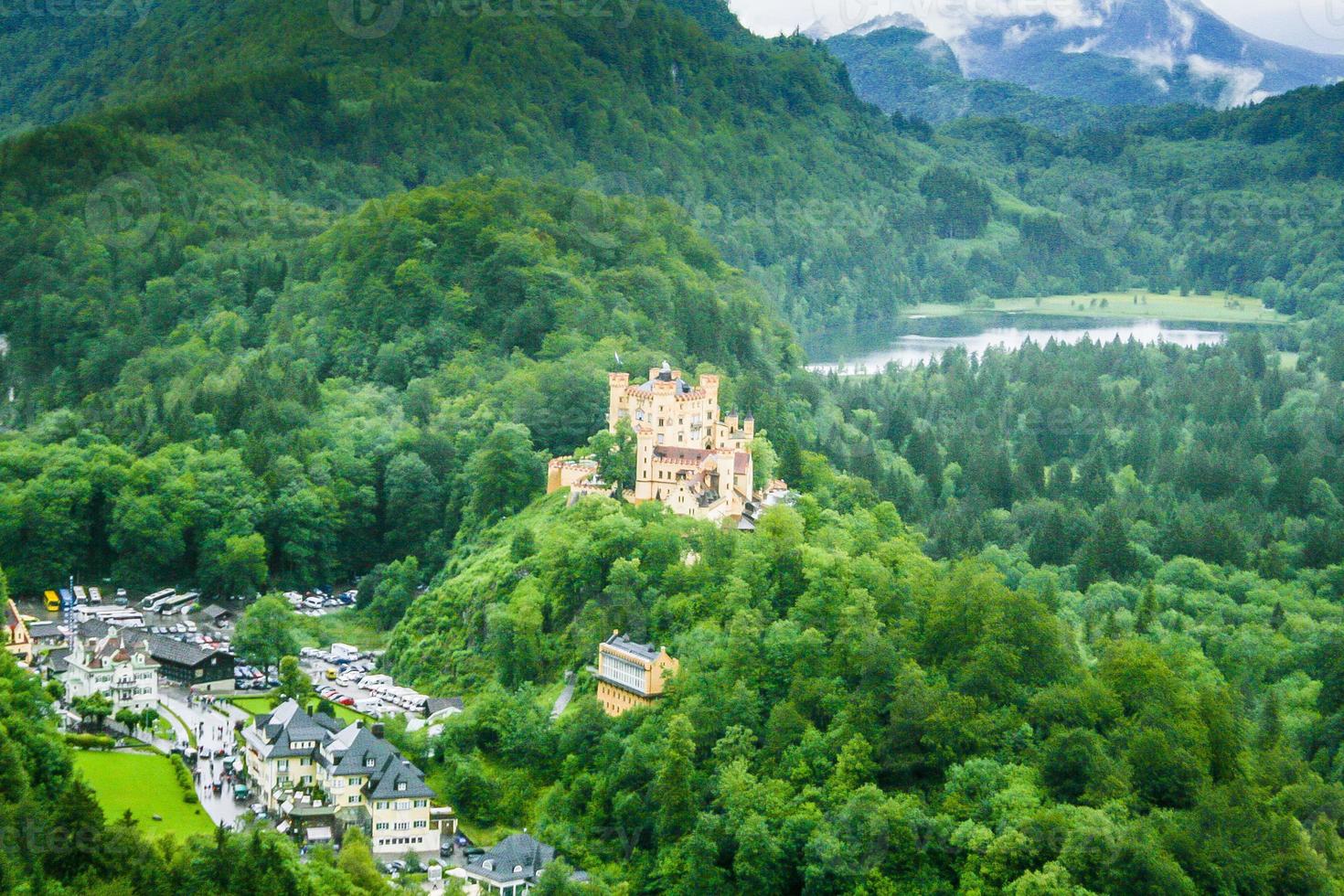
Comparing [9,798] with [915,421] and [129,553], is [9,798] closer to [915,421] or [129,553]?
[129,553]

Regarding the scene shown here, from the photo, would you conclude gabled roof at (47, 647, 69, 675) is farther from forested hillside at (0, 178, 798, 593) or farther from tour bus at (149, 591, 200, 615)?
forested hillside at (0, 178, 798, 593)

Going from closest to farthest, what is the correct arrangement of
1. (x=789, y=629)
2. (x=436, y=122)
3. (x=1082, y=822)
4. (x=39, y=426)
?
(x=1082, y=822) → (x=789, y=629) → (x=39, y=426) → (x=436, y=122)

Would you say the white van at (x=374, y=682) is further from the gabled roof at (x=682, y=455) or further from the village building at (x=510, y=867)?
the village building at (x=510, y=867)

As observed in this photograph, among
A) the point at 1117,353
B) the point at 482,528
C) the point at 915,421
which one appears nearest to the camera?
the point at 482,528

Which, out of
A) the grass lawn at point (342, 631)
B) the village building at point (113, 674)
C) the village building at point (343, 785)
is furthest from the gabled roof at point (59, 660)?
the grass lawn at point (342, 631)

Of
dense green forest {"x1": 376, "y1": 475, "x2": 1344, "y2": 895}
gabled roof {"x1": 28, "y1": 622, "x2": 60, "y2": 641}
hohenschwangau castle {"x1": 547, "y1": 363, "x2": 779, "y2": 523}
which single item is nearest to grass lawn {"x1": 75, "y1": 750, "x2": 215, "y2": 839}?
dense green forest {"x1": 376, "y1": 475, "x2": 1344, "y2": 895}

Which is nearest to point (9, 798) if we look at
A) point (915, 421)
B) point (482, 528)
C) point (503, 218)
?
point (482, 528)

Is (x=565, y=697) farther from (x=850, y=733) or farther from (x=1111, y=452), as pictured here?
(x=1111, y=452)
